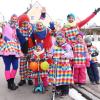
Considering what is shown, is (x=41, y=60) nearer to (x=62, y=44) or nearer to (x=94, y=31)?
(x=62, y=44)

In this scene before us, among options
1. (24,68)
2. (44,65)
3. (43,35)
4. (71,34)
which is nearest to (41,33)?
(43,35)

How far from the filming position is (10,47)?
959 cm

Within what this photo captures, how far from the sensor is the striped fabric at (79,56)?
9820 millimetres

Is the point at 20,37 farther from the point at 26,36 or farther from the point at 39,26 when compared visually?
the point at 39,26

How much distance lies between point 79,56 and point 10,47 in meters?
1.68

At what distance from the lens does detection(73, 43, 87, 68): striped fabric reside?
9.82 m

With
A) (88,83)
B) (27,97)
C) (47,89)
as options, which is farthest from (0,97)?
(88,83)

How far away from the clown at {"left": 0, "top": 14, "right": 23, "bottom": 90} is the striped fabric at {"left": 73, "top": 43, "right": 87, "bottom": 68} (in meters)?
1.31

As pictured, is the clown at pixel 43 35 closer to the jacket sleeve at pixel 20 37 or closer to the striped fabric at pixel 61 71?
the jacket sleeve at pixel 20 37

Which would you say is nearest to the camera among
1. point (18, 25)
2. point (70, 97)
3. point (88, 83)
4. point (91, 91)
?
point (70, 97)

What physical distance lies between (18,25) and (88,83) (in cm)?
238

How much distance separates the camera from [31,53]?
951cm

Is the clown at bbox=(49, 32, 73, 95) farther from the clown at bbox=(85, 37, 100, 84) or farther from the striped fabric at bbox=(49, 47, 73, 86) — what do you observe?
the clown at bbox=(85, 37, 100, 84)

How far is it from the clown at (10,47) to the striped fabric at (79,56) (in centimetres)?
131
